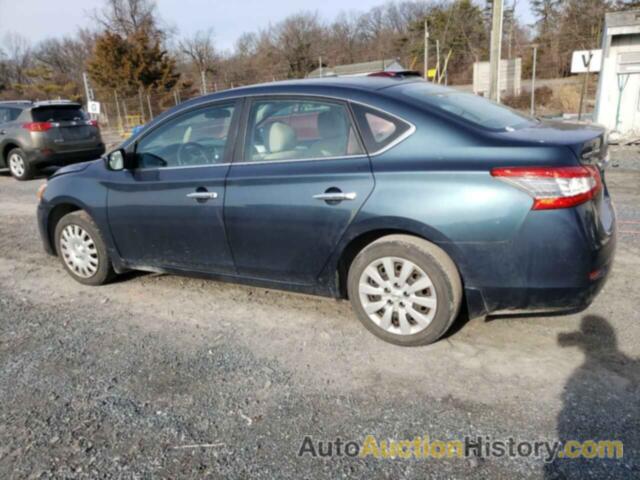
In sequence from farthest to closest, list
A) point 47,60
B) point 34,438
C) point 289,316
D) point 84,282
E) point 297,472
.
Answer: point 47,60, point 84,282, point 289,316, point 34,438, point 297,472

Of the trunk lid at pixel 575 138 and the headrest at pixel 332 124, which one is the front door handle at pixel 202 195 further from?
the trunk lid at pixel 575 138

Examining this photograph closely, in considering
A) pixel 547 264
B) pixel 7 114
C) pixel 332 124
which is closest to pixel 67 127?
pixel 7 114

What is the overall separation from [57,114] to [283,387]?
10.7 metres

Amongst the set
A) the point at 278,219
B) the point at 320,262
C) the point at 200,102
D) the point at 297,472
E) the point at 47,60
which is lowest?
the point at 297,472

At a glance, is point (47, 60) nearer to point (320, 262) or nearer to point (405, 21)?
point (405, 21)

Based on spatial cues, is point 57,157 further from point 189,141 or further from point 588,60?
point 588,60

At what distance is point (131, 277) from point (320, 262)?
2.31m

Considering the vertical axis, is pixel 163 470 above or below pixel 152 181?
below

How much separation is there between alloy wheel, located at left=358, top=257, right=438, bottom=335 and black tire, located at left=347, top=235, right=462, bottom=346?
0.02 meters

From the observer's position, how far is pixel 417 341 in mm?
3125

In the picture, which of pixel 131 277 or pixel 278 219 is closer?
pixel 278 219

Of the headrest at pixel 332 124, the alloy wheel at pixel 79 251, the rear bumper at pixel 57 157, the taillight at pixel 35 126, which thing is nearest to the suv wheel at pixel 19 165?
the rear bumper at pixel 57 157

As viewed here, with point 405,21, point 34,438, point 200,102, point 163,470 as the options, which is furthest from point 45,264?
point 405,21

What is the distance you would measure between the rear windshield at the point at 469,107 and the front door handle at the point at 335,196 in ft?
2.35
